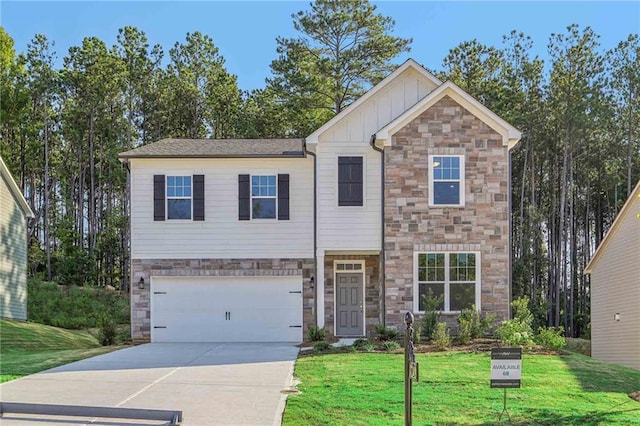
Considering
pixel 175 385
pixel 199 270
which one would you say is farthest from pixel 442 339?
pixel 199 270

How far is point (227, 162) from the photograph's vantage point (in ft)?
67.9

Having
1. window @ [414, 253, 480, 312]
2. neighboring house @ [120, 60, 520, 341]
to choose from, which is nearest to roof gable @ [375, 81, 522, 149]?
neighboring house @ [120, 60, 520, 341]

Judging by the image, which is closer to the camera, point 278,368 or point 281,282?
point 278,368

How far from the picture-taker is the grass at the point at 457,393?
10.0 m

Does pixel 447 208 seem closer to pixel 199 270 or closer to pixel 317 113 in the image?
pixel 199 270

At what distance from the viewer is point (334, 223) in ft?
65.7

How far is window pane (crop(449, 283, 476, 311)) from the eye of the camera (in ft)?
63.8

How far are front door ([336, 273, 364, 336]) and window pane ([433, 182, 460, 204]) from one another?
3206mm

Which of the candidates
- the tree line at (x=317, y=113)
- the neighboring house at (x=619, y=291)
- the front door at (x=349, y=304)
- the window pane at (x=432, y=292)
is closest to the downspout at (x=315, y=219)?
the front door at (x=349, y=304)

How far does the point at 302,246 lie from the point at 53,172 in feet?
80.3

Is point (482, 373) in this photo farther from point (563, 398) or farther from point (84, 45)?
point (84, 45)

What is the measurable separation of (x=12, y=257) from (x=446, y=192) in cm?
1587

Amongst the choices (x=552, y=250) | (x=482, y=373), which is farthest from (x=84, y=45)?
(x=482, y=373)

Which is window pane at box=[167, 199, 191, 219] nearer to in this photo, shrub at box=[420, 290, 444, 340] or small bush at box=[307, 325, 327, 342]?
small bush at box=[307, 325, 327, 342]
